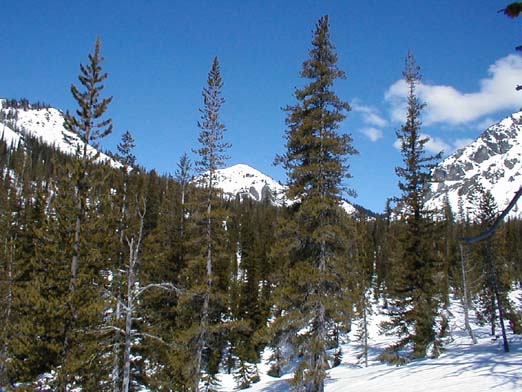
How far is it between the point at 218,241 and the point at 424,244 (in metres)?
13.4

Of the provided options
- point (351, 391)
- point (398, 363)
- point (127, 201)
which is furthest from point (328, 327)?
point (127, 201)

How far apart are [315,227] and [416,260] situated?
456 inches

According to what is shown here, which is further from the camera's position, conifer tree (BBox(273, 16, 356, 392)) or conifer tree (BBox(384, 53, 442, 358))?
conifer tree (BBox(384, 53, 442, 358))

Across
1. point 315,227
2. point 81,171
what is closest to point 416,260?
point 315,227

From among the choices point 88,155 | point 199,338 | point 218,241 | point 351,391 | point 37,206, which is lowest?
point 351,391

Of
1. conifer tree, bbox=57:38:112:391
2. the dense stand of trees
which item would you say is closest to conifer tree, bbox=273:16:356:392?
the dense stand of trees

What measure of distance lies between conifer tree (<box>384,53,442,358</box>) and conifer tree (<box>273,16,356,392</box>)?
10.2 m

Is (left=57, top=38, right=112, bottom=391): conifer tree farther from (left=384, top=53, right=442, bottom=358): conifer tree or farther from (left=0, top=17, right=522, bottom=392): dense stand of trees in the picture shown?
(left=384, top=53, right=442, bottom=358): conifer tree

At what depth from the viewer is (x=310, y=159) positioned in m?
17.7

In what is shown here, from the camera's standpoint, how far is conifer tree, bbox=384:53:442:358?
81.0 ft

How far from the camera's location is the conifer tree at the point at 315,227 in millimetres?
16250

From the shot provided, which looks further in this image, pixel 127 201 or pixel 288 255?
pixel 127 201

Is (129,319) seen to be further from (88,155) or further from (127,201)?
(127,201)

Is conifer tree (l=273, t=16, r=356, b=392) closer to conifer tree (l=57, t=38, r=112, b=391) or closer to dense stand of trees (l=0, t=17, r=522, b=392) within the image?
dense stand of trees (l=0, t=17, r=522, b=392)
